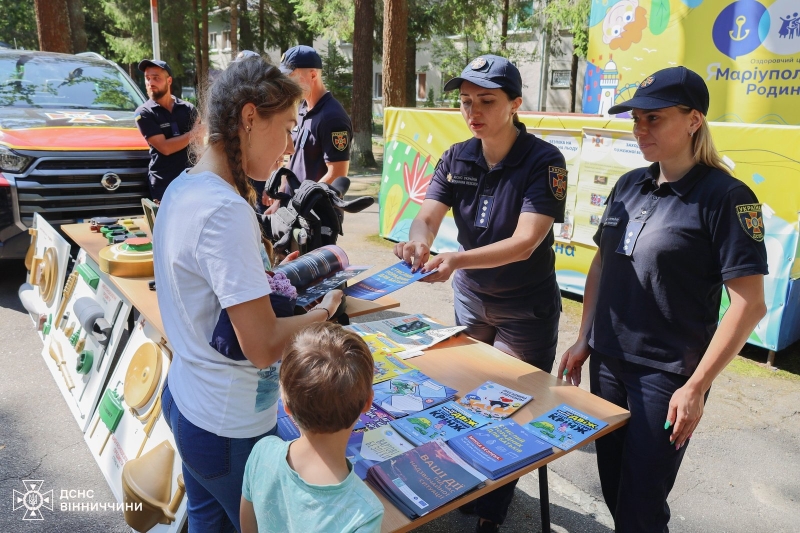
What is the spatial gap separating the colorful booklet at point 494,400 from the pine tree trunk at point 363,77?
39.2 ft

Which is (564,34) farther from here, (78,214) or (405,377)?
(405,377)

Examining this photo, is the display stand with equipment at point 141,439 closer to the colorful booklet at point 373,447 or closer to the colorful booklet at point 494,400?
the colorful booklet at point 373,447

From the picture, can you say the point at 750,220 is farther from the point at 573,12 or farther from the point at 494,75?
the point at 573,12

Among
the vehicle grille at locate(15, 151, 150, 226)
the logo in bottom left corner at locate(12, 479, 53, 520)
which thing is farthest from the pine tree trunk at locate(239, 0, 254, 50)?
the logo in bottom left corner at locate(12, 479, 53, 520)

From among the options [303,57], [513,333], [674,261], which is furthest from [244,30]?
[674,261]

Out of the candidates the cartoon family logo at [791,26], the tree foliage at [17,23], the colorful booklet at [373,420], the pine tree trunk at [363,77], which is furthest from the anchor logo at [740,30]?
the tree foliage at [17,23]

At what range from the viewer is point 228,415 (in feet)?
4.94

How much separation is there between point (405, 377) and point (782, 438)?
2693 mm

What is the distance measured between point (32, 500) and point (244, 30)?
76.6 feet

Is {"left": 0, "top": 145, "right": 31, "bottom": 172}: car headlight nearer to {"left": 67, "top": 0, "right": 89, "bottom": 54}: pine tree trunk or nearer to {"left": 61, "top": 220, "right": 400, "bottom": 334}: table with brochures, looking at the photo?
{"left": 61, "top": 220, "right": 400, "bottom": 334}: table with brochures

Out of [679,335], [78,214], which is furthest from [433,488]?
[78,214]

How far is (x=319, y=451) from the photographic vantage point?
52.1 inches

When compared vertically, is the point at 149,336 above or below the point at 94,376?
above

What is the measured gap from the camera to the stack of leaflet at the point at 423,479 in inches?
59.5
